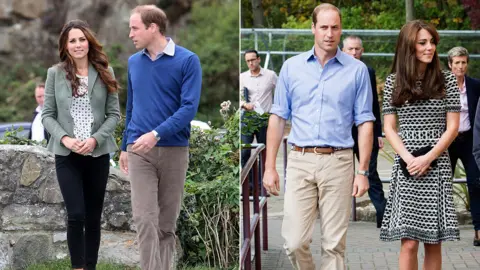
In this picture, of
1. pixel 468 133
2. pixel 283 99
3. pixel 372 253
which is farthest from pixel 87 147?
pixel 468 133

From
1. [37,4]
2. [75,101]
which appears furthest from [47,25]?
[75,101]

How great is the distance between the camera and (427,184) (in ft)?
18.3

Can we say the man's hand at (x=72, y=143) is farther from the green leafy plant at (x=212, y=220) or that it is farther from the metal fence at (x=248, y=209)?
the green leafy plant at (x=212, y=220)

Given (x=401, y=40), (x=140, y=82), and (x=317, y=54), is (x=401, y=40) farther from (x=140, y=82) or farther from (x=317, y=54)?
(x=140, y=82)

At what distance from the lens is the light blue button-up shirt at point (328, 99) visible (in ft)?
17.3

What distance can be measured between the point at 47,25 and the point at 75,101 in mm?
14427

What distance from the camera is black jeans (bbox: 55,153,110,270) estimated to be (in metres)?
5.80

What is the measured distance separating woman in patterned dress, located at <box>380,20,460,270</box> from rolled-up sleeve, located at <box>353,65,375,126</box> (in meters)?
0.31

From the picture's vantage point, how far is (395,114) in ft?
18.6

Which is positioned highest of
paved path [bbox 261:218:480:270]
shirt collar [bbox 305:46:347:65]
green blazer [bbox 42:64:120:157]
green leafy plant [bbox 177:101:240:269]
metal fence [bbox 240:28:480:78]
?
metal fence [bbox 240:28:480:78]

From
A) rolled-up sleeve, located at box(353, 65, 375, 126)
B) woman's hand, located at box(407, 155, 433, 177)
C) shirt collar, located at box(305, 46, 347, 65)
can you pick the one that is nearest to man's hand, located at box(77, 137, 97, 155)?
shirt collar, located at box(305, 46, 347, 65)

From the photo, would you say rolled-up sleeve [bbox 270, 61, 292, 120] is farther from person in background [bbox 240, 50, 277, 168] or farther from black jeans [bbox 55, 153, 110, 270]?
person in background [bbox 240, 50, 277, 168]

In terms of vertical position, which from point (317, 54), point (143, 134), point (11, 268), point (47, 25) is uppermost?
point (47, 25)

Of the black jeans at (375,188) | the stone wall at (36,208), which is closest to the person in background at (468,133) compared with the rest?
the black jeans at (375,188)
